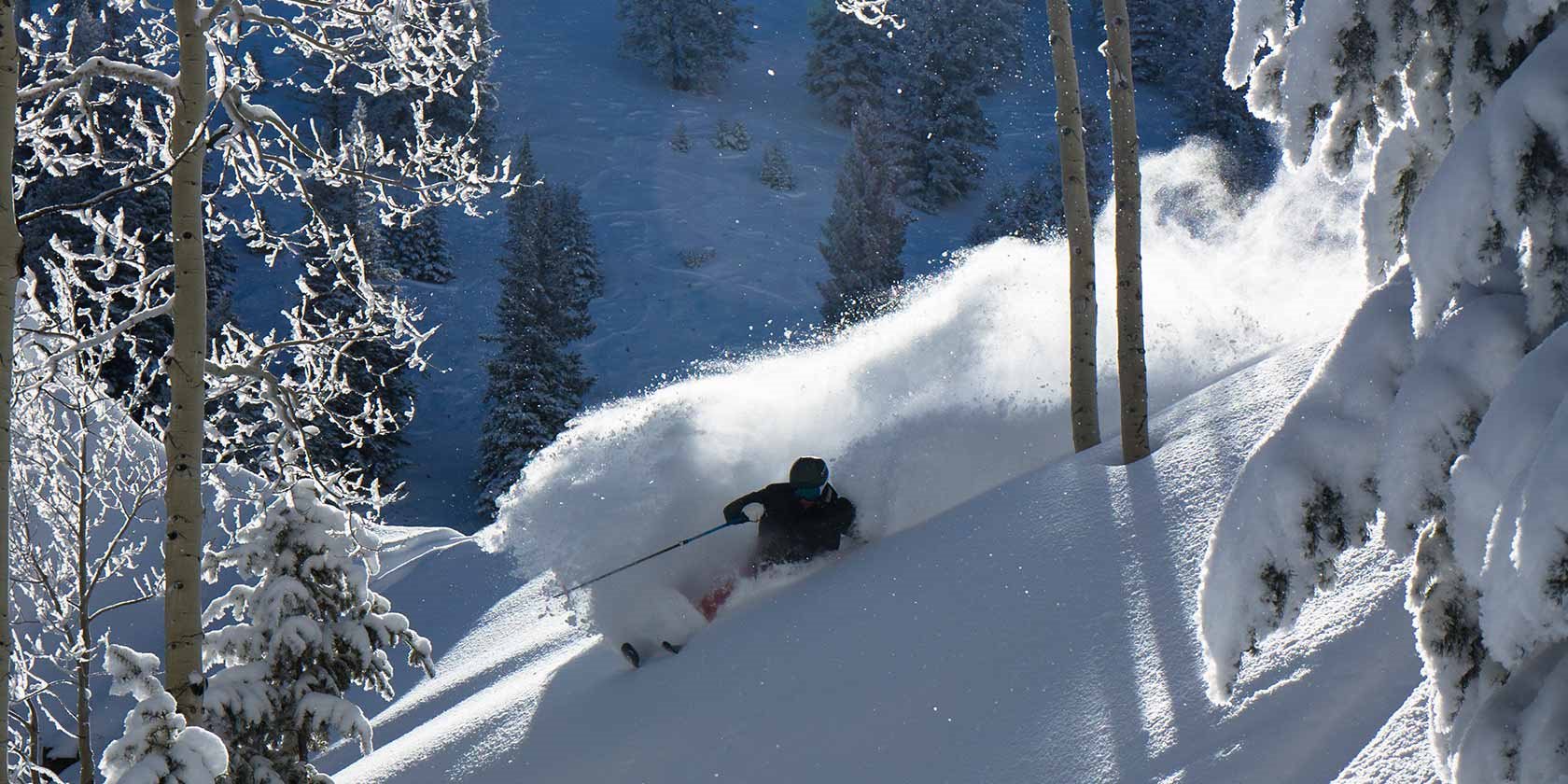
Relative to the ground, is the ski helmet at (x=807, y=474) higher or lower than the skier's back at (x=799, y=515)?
higher

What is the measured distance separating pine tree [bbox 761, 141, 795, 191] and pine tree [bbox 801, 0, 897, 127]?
183 inches

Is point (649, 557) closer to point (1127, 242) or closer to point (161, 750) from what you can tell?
point (1127, 242)

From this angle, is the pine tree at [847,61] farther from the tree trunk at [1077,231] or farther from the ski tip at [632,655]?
the ski tip at [632,655]

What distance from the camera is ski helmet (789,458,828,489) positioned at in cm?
948

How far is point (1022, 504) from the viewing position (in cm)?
869

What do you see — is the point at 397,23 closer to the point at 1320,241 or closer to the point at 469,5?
the point at 469,5

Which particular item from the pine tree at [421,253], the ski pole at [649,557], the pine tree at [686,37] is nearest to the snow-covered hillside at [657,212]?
the pine tree at [421,253]

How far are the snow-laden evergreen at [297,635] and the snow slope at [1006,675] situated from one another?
98cm

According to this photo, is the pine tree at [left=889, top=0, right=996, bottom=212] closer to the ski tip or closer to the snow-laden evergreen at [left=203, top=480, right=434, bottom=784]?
the ski tip

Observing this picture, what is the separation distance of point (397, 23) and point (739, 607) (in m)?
5.19

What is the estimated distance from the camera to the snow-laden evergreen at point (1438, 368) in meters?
2.36

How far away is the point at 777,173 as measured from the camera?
171 ft

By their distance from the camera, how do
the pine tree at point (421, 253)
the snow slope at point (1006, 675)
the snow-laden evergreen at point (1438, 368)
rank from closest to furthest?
the snow-laden evergreen at point (1438, 368), the snow slope at point (1006, 675), the pine tree at point (421, 253)

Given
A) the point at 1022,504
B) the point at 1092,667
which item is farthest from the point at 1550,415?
the point at 1022,504
